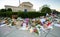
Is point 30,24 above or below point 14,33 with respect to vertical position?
above

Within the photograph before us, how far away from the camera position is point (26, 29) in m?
3.19

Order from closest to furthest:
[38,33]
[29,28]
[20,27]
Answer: [38,33] < [29,28] < [20,27]

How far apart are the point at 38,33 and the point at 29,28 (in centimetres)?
29

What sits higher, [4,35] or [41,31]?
[41,31]

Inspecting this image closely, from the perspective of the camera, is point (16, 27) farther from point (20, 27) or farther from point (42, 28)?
point (42, 28)

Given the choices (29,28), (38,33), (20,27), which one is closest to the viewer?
(38,33)

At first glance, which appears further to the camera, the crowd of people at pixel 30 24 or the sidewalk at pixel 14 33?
the sidewalk at pixel 14 33

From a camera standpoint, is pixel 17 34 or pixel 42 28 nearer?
pixel 42 28

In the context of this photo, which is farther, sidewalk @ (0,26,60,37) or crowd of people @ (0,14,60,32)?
sidewalk @ (0,26,60,37)

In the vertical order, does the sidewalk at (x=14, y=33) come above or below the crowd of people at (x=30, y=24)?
below

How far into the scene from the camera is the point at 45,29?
3000 millimetres

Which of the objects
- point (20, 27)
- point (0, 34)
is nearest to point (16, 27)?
point (20, 27)

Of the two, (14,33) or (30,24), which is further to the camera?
(14,33)

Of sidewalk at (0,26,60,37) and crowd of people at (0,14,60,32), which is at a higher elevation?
crowd of people at (0,14,60,32)
